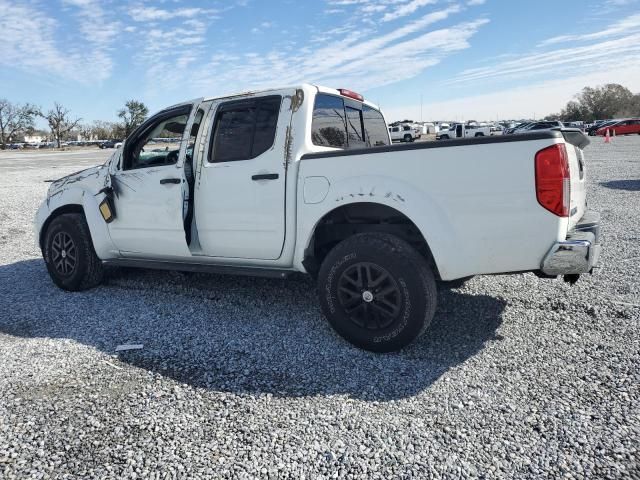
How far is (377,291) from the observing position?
3535 mm

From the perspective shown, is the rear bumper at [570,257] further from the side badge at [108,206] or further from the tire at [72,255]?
the tire at [72,255]

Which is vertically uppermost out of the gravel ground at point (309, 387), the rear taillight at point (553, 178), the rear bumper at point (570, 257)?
the rear taillight at point (553, 178)

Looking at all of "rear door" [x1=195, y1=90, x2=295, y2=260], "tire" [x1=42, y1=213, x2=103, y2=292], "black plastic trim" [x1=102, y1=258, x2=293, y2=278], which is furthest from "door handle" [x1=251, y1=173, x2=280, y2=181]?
"tire" [x1=42, y1=213, x2=103, y2=292]

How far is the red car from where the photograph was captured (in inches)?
1818

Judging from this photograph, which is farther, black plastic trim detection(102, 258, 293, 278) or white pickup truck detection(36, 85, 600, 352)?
black plastic trim detection(102, 258, 293, 278)

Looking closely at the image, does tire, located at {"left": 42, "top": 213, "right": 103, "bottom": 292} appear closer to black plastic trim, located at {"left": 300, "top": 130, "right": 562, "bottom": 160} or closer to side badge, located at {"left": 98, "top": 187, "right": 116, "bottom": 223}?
side badge, located at {"left": 98, "top": 187, "right": 116, "bottom": 223}

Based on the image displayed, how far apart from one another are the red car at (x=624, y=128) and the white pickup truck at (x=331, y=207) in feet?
164

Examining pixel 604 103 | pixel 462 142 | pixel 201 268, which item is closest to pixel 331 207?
pixel 462 142

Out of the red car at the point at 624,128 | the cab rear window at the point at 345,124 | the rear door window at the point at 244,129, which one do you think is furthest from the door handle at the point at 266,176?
the red car at the point at 624,128

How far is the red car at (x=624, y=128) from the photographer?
46.2 m

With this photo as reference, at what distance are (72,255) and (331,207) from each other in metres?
3.13

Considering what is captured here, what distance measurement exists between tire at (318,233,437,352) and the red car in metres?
51.2

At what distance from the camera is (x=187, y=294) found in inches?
198

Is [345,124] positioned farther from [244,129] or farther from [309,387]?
[309,387]
